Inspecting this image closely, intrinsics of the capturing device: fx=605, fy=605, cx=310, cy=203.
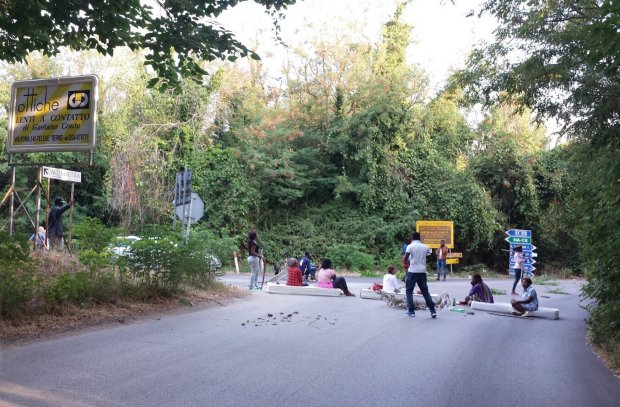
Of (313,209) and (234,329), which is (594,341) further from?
(313,209)

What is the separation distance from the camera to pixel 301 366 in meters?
7.09

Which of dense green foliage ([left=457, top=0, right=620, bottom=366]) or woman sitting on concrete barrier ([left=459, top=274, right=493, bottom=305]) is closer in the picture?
dense green foliage ([left=457, top=0, right=620, bottom=366])

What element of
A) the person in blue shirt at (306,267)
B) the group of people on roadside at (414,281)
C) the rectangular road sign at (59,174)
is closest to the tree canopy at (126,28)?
the rectangular road sign at (59,174)

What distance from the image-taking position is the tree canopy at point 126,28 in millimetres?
8938

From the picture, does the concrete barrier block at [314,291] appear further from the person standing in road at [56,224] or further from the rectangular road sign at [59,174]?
the rectangular road sign at [59,174]

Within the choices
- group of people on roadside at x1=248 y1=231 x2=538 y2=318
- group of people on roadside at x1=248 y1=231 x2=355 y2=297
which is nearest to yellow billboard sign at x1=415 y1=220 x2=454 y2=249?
group of people on roadside at x1=248 y1=231 x2=538 y2=318

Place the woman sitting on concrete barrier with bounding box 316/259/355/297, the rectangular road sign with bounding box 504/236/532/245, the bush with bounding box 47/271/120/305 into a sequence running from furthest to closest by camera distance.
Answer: the rectangular road sign with bounding box 504/236/532/245, the woman sitting on concrete barrier with bounding box 316/259/355/297, the bush with bounding box 47/271/120/305

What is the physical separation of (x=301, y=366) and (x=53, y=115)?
7.09 meters

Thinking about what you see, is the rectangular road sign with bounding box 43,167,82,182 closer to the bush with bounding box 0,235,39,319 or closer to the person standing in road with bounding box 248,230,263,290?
the bush with bounding box 0,235,39,319

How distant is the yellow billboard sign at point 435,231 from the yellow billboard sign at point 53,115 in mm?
22328

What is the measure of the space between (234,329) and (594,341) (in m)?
6.04

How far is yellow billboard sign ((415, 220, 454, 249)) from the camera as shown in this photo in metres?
31.0

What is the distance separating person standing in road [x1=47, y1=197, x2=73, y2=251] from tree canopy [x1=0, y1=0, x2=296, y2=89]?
14.3ft

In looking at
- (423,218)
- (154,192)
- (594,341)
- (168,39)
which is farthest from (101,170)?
(594,341)
